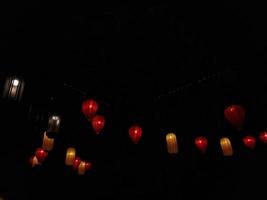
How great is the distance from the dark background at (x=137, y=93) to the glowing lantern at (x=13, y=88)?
0.65 feet

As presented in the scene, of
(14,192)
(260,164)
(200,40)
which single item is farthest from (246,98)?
(14,192)

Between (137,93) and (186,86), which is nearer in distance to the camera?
(186,86)

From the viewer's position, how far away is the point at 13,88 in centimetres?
725

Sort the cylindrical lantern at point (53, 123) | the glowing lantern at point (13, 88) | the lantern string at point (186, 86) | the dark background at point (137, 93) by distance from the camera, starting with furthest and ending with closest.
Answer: the lantern string at point (186, 86) < the cylindrical lantern at point (53, 123) < the dark background at point (137, 93) < the glowing lantern at point (13, 88)

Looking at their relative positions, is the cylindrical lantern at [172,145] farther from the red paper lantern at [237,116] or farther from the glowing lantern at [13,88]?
the glowing lantern at [13,88]

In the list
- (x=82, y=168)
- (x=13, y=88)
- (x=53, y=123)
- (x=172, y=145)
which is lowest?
(x=82, y=168)

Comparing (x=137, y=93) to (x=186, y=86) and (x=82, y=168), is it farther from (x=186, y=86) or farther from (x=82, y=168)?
(x=82, y=168)

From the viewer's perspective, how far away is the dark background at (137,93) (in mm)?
7738

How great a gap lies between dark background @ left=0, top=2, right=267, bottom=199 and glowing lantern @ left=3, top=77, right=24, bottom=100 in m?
0.20

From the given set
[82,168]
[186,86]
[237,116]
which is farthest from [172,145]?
[82,168]

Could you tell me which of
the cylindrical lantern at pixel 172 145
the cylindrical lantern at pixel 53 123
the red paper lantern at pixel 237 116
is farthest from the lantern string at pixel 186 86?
the cylindrical lantern at pixel 53 123

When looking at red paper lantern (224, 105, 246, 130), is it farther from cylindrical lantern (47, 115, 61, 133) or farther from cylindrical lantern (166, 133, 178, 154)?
cylindrical lantern (47, 115, 61, 133)

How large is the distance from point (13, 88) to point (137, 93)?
18.3 feet

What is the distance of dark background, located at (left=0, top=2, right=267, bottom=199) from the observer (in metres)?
7.74
